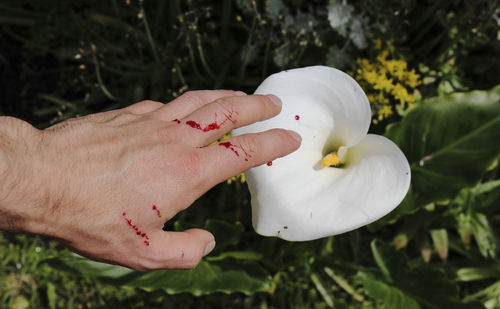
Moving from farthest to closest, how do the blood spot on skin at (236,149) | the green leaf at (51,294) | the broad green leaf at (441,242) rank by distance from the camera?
the green leaf at (51,294)
the broad green leaf at (441,242)
the blood spot on skin at (236,149)

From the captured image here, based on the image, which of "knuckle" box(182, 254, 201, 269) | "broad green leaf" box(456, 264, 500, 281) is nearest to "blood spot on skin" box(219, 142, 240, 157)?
"knuckle" box(182, 254, 201, 269)

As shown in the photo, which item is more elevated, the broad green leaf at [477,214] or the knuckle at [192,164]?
the knuckle at [192,164]

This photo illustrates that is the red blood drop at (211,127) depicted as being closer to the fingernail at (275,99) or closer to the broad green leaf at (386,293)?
the fingernail at (275,99)

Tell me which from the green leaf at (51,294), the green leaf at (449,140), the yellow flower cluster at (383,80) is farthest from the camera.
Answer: the green leaf at (51,294)

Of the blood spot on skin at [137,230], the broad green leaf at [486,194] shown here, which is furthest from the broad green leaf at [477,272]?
the blood spot on skin at [137,230]

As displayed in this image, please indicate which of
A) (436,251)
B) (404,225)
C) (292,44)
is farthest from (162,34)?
(436,251)

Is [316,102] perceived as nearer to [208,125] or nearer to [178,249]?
[208,125]

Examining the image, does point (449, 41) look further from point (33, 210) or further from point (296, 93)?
point (33, 210)
